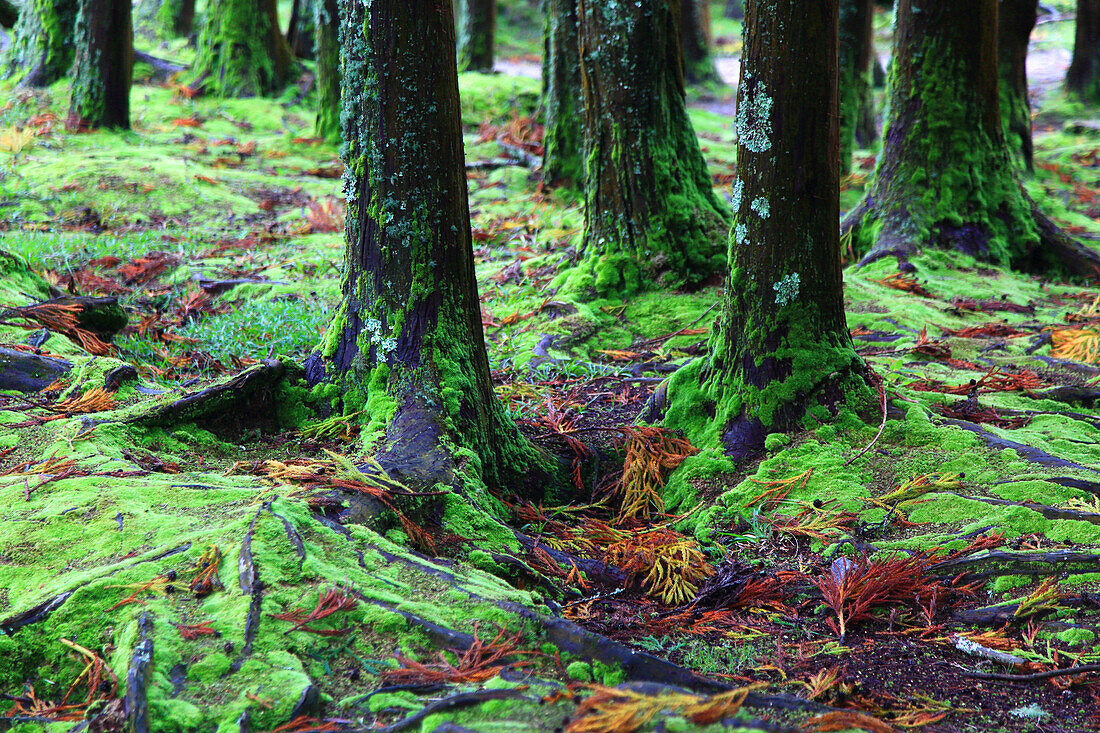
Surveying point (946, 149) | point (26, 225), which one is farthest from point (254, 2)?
point (946, 149)

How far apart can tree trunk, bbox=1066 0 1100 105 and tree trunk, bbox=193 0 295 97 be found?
18966 millimetres

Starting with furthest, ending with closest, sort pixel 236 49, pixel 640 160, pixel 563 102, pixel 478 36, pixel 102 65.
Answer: pixel 478 36, pixel 236 49, pixel 102 65, pixel 563 102, pixel 640 160

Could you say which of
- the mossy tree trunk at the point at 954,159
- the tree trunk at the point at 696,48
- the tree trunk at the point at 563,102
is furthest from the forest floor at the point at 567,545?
the tree trunk at the point at 696,48

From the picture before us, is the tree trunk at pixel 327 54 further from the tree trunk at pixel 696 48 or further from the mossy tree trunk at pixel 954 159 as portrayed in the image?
the tree trunk at pixel 696 48

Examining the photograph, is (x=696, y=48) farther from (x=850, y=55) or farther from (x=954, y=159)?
(x=954, y=159)

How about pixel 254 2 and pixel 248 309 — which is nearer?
pixel 248 309

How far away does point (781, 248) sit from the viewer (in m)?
3.98

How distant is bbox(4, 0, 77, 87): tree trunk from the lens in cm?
1321

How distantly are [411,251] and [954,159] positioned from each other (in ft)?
21.0

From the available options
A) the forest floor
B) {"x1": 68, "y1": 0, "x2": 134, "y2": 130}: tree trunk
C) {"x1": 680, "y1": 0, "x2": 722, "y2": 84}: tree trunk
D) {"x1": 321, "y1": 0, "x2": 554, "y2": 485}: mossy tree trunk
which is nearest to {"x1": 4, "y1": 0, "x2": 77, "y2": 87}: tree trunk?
{"x1": 68, "y1": 0, "x2": 134, "y2": 130}: tree trunk

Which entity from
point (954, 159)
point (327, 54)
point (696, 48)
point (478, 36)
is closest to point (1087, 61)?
point (696, 48)

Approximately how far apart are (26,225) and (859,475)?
896 cm

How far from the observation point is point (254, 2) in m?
15.5

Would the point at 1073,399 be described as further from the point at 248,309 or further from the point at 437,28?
the point at 248,309
